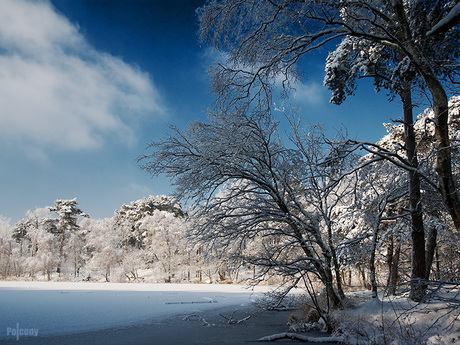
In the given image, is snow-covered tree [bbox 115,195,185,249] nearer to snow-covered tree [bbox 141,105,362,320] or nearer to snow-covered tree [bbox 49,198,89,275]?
snow-covered tree [bbox 49,198,89,275]

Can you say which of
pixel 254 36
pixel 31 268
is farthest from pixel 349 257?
pixel 31 268

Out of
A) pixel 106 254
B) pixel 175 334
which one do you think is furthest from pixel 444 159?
pixel 106 254

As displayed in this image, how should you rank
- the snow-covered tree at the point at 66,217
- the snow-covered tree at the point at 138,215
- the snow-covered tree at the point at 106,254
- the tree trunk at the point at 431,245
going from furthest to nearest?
the snow-covered tree at the point at 138,215 → the snow-covered tree at the point at 66,217 → the snow-covered tree at the point at 106,254 → the tree trunk at the point at 431,245

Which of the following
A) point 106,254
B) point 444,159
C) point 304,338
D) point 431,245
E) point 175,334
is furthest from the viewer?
point 106,254

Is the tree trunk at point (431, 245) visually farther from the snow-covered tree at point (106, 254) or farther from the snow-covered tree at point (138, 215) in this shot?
the snow-covered tree at point (106, 254)

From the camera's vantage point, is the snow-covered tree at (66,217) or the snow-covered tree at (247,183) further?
the snow-covered tree at (66,217)

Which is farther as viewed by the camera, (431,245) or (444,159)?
(431,245)

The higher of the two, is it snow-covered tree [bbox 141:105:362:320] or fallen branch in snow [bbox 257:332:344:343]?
snow-covered tree [bbox 141:105:362:320]

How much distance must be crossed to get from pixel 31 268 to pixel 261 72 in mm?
45517

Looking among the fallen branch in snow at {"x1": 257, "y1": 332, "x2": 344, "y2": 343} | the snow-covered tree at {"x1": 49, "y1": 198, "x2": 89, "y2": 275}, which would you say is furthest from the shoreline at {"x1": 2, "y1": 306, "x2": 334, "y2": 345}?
the snow-covered tree at {"x1": 49, "y1": 198, "x2": 89, "y2": 275}

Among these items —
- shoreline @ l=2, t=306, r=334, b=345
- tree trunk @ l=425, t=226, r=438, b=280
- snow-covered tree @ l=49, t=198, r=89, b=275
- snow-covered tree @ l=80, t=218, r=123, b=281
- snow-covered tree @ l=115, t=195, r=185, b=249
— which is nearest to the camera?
shoreline @ l=2, t=306, r=334, b=345

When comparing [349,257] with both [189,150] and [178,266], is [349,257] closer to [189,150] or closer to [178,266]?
[189,150]

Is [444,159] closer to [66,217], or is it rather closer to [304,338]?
[304,338]

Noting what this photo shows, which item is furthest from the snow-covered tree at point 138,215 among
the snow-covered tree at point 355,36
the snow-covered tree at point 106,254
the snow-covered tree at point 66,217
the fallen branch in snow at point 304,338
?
the snow-covered tree at point 355,36
